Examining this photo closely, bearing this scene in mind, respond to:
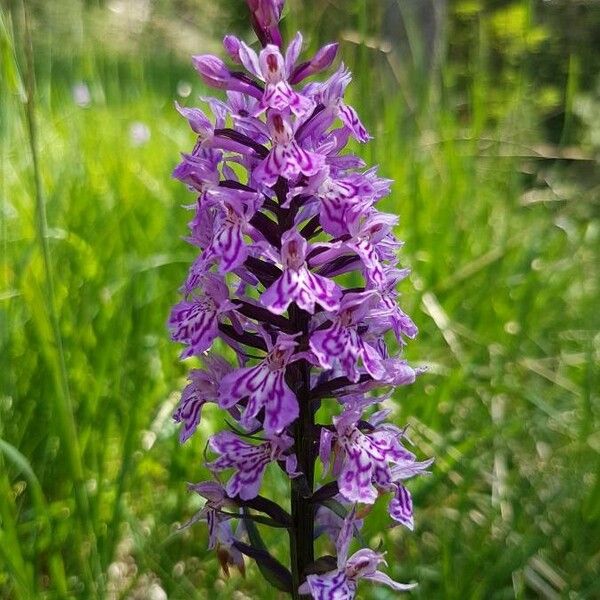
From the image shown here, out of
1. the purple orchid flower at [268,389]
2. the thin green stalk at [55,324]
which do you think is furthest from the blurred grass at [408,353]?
the purple orchid flower at [268,389]

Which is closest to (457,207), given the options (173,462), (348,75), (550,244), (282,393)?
(550,244)

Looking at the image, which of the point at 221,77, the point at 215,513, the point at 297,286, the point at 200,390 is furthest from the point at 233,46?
the point at 215,513

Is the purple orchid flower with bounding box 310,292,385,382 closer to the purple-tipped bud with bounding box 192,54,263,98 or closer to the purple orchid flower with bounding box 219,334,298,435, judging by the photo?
the purple orchid flower with bounding box 219,334,298,435

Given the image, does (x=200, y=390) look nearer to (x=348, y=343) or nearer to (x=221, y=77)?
(x=348, y=343)

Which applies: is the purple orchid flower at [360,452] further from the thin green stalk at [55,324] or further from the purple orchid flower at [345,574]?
the thin green stalk at [55,324]

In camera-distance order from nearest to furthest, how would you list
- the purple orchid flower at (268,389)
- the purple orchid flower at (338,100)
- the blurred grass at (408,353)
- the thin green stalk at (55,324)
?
the purple orchid flower at (268,389), the purple orchid flower at (338,100), the thin green stalk at (55,324), the blurred grass at (408,353)

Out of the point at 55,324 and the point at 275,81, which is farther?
the point at 55,324

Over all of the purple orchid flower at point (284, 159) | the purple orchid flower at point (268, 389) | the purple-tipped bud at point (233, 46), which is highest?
the purple-tipped bud at point (233, 46)

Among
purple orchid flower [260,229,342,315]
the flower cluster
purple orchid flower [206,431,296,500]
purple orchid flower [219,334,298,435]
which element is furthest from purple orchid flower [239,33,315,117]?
purple orchid flower [206,431,296,500]
